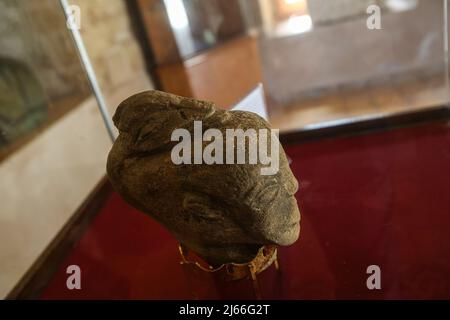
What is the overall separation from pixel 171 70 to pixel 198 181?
135cm

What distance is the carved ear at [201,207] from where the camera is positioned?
0.82 metres

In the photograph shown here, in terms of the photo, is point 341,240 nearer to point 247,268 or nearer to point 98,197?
point 247,268

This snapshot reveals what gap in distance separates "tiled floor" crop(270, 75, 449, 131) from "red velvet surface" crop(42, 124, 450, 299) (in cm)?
29

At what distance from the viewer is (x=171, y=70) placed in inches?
81.0

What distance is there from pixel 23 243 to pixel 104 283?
38 cm

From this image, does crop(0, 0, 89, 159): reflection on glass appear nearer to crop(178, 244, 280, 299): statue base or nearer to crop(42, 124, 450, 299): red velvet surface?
crop(42, 124, 450, 299): red velvet surface

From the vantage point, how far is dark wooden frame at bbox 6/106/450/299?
1354mm

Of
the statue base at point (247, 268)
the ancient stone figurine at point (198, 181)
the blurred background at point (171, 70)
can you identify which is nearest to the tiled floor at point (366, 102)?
the blurred background at point (171, 70)

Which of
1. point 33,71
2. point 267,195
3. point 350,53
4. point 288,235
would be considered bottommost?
point 350,53

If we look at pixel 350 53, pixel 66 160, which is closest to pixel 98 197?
pixel 66 160

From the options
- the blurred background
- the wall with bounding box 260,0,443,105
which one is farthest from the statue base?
the wall with bounding box 260,0,443,105

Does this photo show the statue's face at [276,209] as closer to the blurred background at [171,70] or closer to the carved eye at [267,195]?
the carved eye at [267,195]

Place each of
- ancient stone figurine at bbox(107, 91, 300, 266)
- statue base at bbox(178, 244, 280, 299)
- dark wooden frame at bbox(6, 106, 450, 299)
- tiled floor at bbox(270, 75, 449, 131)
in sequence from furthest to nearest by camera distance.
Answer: tiled floor at bbox(270, 75, 449, 131), dark wooden frame at bbox(6, 106, 450, 299), statue base at bbox(178, 244, 280, 299), ancient stone figurine at bbox(107, 91, 300, 266)

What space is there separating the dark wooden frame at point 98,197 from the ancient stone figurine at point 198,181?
0.69 m
